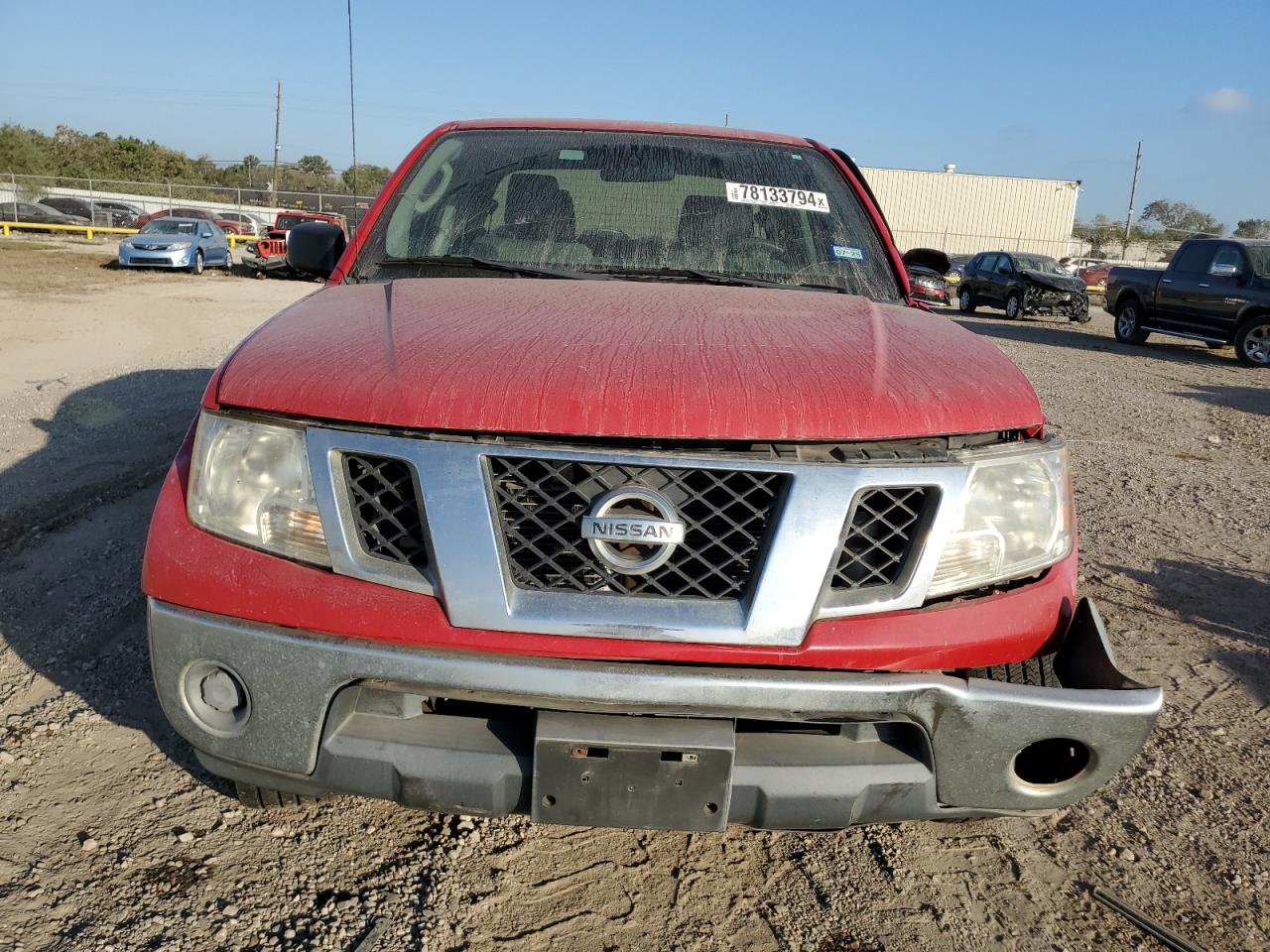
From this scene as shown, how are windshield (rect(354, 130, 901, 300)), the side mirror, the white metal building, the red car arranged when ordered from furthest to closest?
the white metal building
the red car
the side mirror
windshield (rect(354, 130, 901, 300))

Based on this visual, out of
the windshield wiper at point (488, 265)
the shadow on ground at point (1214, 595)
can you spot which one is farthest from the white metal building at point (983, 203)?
the windshield wiper at point (488, 265)

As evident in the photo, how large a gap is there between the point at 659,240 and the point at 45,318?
11.9 metres

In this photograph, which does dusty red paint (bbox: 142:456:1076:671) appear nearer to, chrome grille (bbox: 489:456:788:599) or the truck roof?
chrome grille (bbox: 489:456:788:599)

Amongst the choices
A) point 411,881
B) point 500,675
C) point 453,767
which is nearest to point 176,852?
point 411,881

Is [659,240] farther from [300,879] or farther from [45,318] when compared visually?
[45,318]

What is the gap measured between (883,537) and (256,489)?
3.98ft

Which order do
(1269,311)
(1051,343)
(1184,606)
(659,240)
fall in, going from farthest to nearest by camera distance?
(1051,343), (1269,311), (1184,606), (659,240)

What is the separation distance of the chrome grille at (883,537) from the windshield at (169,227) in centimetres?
2483

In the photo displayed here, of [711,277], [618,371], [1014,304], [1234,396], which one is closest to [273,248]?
[1234,396]

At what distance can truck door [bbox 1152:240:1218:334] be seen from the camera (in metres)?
14.4

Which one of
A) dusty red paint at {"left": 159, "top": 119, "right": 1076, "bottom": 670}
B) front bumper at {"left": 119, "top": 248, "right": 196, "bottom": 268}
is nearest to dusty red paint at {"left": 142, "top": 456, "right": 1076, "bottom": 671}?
dusty red paint at {"left": 159, "top": 119, "right": 1076, "bottom": 670}

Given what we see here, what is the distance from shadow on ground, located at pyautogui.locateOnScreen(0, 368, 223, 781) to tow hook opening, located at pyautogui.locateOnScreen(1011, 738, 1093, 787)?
6.49 ft

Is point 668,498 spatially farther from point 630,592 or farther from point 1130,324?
point 1130,324

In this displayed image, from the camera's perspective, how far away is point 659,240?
3.09 metres
